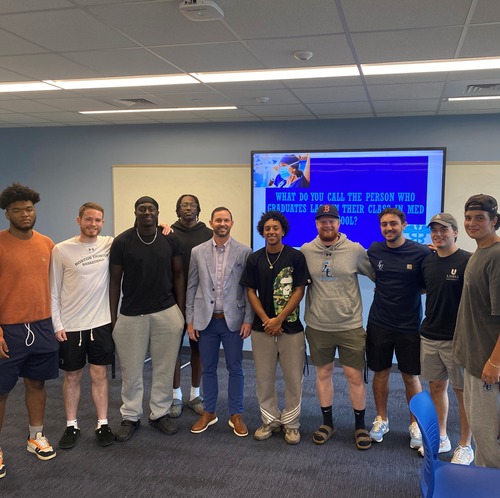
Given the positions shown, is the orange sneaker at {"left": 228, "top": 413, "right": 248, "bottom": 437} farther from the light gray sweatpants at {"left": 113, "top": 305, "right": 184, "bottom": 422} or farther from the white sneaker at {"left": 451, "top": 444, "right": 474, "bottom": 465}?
the white sneaker at {"left": 451, "top": 444, "right": 474, "bottom": 465}

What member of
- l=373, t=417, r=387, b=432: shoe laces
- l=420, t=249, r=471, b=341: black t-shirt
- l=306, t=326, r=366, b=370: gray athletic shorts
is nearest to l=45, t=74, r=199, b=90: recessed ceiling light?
l=306, t=326, r=366, b=370: gray athletic shorts

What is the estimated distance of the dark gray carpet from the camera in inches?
104

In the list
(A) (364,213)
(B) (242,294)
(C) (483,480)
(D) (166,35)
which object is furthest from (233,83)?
(C) (483,480)

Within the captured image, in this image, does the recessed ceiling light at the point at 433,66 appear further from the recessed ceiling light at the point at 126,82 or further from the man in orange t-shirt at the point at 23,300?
the man in orange t-shirt at the point at 23,300

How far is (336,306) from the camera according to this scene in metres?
3.10

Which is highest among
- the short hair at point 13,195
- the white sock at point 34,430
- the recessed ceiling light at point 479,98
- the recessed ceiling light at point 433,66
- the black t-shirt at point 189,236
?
the recessed ceiling light at point 433,66

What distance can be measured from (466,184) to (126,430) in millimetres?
3768

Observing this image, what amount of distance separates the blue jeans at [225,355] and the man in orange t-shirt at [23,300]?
989mm

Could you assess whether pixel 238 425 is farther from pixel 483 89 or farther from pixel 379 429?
pixel 483 89

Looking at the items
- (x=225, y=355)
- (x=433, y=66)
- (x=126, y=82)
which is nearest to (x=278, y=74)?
(x=433, y=66)

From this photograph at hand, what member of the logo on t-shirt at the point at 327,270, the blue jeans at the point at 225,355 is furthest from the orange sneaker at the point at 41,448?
the logo on t-shirt at the point at 327,270

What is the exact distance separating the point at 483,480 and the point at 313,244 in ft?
5.73

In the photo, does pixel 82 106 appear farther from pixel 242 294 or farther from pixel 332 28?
pixel 332 28

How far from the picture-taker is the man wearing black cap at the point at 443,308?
2748 mm
